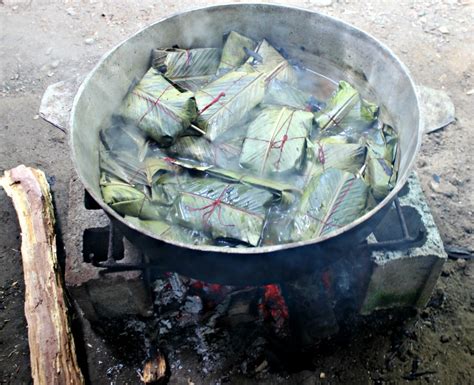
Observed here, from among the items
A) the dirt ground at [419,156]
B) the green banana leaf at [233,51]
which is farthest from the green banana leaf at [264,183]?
the dirt ground at [419,156]

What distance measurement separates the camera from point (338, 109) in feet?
9.75

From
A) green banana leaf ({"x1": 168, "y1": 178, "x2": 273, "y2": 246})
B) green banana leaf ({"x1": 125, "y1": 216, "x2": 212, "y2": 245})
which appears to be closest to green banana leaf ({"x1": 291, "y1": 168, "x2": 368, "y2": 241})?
green banana leaf ({"x1": 168, "y1": 178, "x2": 273, "y2": 246})

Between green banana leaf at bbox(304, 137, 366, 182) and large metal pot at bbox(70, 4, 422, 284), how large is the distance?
0.85 ft

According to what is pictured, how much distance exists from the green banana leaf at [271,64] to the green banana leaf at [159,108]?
66cm

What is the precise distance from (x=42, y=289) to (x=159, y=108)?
5.02ft

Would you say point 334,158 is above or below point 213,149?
above

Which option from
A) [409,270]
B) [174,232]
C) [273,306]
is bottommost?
[273,306]

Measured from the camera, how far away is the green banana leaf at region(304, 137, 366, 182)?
2682 mm

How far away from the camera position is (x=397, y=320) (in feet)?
11.0

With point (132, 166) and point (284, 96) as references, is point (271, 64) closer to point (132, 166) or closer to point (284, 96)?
point (284, 96)

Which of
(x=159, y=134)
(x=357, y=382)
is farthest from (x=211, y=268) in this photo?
(x=357, y=382)

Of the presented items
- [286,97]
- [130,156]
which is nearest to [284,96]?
[286,97]

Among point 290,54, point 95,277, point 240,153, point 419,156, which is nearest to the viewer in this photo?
point 240,153

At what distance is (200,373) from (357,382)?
1.12 m
